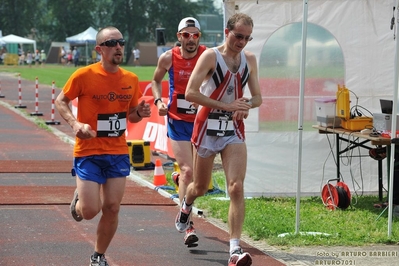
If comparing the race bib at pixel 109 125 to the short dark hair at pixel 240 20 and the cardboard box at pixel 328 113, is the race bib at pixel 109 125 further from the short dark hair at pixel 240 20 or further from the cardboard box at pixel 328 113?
the cardboard box at pixel 328 113

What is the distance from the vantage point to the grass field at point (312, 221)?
9.23 meters

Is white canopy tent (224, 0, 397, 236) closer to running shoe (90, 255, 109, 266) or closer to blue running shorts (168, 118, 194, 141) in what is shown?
blue running shorts (168, 118, 194, 141)

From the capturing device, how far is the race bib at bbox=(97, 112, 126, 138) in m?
7.34

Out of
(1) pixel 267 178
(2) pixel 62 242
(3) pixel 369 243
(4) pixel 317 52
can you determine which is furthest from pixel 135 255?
(4) pixel 317 52

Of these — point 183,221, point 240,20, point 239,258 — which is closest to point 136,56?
point 183,221

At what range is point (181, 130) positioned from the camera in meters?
9.42

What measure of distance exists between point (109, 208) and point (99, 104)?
880 millimetres

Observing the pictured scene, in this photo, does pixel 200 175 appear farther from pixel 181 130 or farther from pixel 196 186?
pixel 181 130

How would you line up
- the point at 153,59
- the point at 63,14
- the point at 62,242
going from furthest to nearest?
the point at 63,14, the point at 153,59, the point at 62,242

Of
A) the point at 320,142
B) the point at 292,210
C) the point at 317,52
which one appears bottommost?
the point at 292,210

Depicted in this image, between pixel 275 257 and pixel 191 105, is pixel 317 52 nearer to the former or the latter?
pixel 191 105

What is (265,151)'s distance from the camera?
1227 centimetres

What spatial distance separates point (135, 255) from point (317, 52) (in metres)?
4.98

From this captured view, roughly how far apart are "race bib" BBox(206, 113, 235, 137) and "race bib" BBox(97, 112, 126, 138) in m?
0.99
